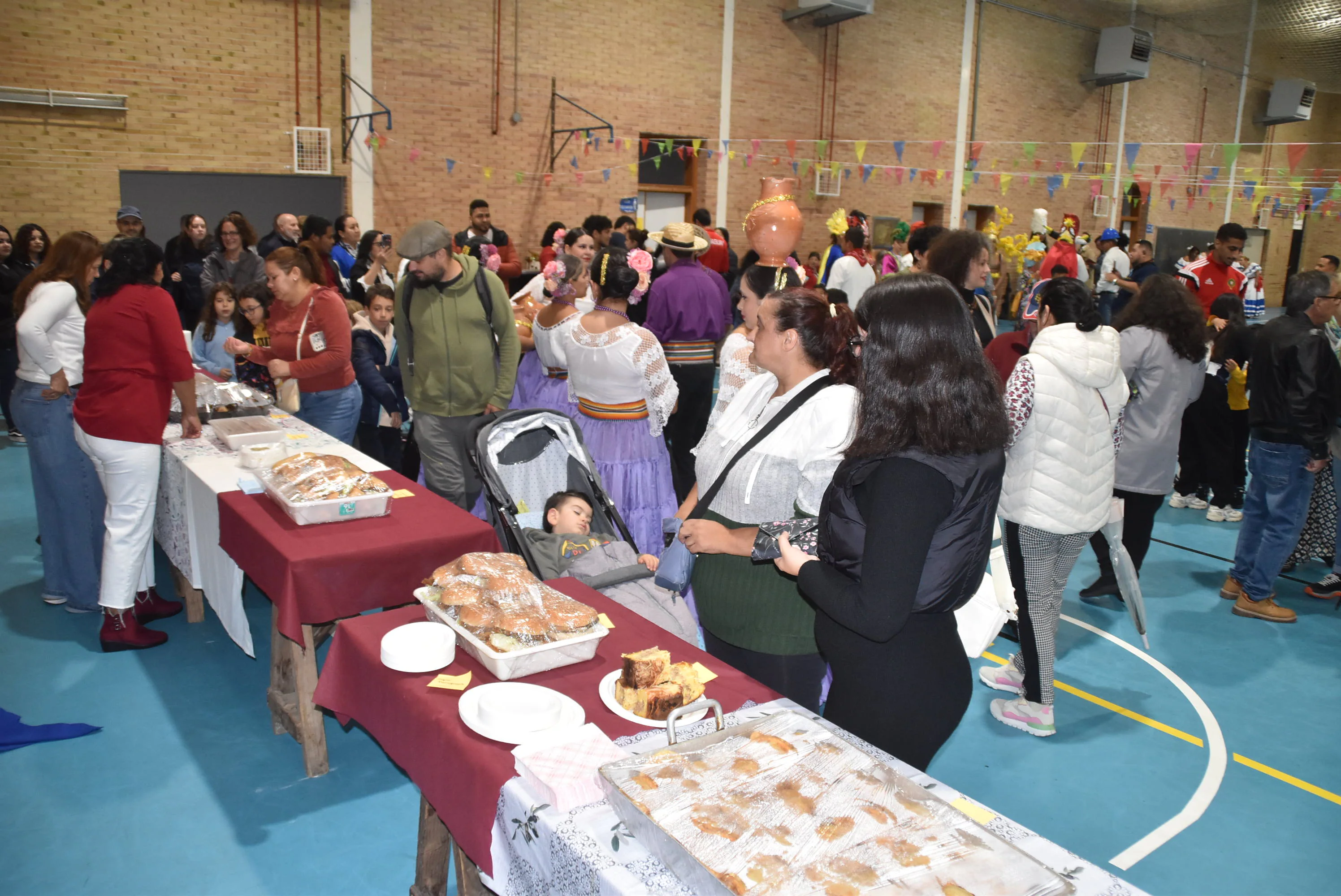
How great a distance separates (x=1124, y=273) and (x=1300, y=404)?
29.6 feet

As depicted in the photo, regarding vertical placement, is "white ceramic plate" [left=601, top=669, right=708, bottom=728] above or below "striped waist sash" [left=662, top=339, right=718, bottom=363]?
below

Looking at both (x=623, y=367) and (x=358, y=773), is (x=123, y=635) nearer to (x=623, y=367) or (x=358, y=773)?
(x=358, y=773)

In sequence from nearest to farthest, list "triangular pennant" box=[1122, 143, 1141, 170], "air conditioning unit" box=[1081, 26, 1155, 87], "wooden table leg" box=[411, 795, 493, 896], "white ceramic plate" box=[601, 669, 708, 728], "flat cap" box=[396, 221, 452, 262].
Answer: "white ceramic plate" box=[601, 669, 708, 728], "wooden table leg" box=[411, 795, 493, 896], "flat cap" box=[396, 221, 452, 262], "triangular pennant" box=[1122, 143, 1141, 170], "air conditioning unit" box=[1081, 26, 1155, 87]

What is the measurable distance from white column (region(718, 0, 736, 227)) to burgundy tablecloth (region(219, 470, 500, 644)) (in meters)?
12.1

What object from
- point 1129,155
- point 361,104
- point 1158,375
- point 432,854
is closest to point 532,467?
point 432,854

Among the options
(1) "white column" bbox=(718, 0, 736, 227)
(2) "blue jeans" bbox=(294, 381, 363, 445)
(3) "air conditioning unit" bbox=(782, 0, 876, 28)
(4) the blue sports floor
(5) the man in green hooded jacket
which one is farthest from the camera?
(3) "air conditioning unit" bbox=(782, 0, 876, 28)

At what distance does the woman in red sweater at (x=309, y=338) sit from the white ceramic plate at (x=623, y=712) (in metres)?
2.99

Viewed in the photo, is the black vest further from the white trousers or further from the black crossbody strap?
the white trousers

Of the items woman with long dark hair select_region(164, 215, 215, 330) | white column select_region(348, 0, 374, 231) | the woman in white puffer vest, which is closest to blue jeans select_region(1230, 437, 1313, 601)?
the woman in white puffer vest

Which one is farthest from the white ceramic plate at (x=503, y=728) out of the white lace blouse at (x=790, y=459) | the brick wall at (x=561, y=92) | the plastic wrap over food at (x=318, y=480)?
the brick wall at (x=561, y=92)

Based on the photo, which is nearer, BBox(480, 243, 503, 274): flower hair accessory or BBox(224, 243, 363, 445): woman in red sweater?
BBox(224, 243, 363, 445): woman in red sweater

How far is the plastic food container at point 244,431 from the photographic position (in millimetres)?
3842

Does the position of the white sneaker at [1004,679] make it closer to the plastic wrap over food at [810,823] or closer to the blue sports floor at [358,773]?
the blue sports floor at [358,773]

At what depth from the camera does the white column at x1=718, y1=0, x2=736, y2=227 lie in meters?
13.8
